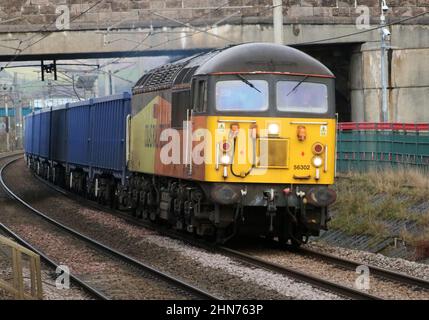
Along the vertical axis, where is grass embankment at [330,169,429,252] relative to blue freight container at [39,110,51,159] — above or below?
below

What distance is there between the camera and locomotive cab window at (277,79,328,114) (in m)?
14.0

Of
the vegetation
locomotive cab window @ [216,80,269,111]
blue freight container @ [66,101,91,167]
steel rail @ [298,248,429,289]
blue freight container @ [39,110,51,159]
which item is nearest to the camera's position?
steel rail @ [298,248,429,289]

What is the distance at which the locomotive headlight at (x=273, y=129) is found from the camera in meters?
13.8

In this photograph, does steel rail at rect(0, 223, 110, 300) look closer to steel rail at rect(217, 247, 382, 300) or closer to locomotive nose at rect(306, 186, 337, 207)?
steel rail at rect(217, 247, 382, 300)

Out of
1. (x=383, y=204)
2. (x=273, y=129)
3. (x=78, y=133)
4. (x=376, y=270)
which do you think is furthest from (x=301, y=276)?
(x=78, y=133)

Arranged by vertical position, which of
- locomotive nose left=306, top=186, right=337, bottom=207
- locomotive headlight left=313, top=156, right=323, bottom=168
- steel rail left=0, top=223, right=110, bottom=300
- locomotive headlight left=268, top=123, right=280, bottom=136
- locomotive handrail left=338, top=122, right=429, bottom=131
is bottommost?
steel rail left=0, top=223, right=110, bottom=300

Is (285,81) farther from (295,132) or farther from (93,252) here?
(93,252)

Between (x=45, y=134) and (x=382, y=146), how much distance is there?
59.0 ft

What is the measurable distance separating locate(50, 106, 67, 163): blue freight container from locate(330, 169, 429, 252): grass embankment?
13407 millimetres

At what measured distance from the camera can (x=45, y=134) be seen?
126ft

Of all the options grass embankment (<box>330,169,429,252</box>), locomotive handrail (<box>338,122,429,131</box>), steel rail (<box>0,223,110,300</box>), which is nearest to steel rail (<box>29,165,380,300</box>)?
steel rail (<box>0,223,110,300</box>)

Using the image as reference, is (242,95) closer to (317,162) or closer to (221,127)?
(221,127)

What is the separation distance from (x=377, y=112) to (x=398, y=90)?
1216mm
